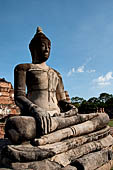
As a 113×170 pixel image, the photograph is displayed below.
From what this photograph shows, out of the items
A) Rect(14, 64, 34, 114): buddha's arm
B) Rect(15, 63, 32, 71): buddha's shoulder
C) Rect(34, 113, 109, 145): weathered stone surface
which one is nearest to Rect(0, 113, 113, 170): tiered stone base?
Rect(34, 113, 109, 145): weathered stone surface

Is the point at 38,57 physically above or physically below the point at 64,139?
above

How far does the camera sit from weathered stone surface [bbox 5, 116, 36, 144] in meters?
2.54

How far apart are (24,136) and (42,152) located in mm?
359

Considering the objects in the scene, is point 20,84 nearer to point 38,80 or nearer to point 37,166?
point 38,80

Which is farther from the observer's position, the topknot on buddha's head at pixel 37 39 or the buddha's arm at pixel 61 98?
the buddha's arm at pixel 61 98

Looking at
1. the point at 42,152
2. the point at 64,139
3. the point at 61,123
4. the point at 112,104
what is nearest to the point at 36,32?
the point at 61,123

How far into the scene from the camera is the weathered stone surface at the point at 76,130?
8.88ft

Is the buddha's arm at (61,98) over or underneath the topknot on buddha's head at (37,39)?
underneath

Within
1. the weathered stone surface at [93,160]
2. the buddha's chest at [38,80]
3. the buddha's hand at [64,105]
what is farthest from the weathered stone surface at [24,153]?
the buddha's hand at [64,105]

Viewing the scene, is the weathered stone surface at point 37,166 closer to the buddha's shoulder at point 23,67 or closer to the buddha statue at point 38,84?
the buddha statue at point 38,84

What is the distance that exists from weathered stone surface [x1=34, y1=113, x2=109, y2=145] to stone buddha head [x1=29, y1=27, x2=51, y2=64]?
1.74 m

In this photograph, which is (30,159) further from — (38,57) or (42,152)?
(38,57)

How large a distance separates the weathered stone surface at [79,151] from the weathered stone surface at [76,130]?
0.79 ft

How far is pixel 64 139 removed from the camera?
300cm
